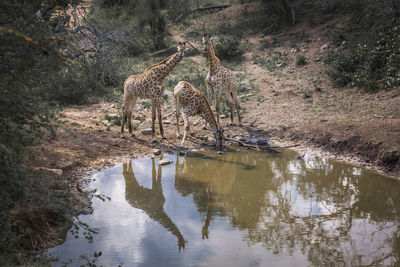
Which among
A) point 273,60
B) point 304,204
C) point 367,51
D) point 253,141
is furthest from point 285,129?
point 273,60

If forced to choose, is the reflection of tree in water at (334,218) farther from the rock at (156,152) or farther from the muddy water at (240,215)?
the rock at (156,152)

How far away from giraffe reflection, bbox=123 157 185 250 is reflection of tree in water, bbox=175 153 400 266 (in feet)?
1.50

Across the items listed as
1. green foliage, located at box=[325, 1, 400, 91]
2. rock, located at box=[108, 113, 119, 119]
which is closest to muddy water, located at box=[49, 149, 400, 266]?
rock, located at box=[108, 113, 119, 119]

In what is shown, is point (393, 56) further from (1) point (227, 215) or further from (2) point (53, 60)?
(2) point (53, 60)

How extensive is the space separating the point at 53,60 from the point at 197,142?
21.2 ft

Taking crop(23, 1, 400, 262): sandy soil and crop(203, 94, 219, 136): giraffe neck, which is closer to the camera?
crop(23, 1, 400, 262): sandy soil

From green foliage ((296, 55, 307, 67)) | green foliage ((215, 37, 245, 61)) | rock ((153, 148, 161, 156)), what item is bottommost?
rock ((153, 148, 161, 156))

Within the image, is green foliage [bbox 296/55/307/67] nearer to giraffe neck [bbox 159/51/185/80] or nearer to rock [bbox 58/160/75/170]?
giraffe neck [bbox 159/51/185/80]

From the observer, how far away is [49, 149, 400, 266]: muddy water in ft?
16.5

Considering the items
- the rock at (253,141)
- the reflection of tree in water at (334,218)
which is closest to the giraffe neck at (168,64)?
the rock at (253,141)

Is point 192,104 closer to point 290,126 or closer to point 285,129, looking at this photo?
point 285,129

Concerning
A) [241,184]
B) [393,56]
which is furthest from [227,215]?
[393,56]

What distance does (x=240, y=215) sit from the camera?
6.14 meters

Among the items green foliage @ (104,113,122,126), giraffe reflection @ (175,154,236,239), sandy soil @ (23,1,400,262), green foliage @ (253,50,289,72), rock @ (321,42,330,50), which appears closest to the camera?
giraffe reflection @ (175,154,236,239)
